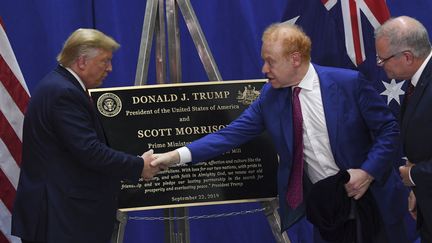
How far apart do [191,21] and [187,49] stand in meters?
0.94

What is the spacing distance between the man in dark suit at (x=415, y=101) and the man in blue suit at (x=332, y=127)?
196 mm

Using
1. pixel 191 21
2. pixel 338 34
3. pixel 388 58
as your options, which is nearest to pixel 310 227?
pixel 338 34

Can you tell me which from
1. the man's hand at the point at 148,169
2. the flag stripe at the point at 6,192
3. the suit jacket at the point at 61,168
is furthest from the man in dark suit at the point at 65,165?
the flag stripe at the point at 6,192

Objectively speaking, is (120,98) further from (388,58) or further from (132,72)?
(388,58)

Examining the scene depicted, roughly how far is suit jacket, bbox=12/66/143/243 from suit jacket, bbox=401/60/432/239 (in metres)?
1.53

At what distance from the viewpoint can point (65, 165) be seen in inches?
138

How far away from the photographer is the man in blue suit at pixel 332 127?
3559 millimetres

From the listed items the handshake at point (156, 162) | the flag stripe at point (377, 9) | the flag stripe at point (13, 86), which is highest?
the flag stripe at point (377, 9)

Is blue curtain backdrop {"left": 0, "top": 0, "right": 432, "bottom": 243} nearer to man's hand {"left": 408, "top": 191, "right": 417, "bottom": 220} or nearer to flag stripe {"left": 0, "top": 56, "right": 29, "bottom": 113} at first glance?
flag stripe {"left": 0, "top": 56, "right": 29, "bottom": 113}

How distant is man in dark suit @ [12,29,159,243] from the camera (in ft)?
11.4

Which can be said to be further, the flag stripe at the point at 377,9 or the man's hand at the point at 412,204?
the flag stripe at the point at 377,9

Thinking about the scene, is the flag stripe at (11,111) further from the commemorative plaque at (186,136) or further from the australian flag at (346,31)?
the australian flag at (346,31)

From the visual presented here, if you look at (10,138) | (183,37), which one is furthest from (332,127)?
(10,138)

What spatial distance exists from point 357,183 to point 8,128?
228 cm
